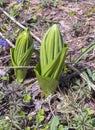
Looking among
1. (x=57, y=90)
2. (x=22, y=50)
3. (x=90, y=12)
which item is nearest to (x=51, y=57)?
(x=22, y=50)

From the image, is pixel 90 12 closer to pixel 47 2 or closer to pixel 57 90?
pixel 47 2

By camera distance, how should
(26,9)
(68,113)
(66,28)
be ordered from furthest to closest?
(26,9), (66,28), (68,113)

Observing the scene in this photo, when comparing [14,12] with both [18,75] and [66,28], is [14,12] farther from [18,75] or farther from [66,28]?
[18,75]

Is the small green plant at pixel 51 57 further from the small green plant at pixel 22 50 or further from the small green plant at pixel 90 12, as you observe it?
the small green plant at pixel 90 12

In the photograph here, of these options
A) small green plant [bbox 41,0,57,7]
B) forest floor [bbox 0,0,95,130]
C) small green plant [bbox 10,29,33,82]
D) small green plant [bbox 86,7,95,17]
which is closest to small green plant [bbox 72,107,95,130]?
A: forest floor [bbox 0,0,95,130]

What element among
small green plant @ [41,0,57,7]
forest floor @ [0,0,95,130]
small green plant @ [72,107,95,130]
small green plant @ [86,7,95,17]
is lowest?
small green plant @ [72,107,95,130]

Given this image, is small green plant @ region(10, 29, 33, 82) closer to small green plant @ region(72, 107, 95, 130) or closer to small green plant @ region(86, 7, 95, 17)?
small green plant @ region(72, 107, 95, 130)

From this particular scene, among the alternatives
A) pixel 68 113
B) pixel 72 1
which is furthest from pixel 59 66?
pixel 72 1

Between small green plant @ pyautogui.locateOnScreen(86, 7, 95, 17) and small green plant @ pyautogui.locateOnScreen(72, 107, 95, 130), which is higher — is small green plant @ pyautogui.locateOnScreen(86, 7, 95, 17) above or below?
above
